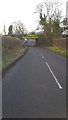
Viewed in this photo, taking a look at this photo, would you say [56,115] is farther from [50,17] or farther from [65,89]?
[50,17]

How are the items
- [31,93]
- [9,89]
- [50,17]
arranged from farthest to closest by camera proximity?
[50,17] → [9,89] → [31,93]

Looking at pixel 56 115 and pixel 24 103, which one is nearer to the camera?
pixel 56 115

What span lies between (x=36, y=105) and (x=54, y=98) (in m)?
1.34

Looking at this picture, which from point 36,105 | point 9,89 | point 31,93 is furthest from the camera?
point 9,89

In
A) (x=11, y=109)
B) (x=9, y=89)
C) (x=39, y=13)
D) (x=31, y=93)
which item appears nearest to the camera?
(x=11, y=109)

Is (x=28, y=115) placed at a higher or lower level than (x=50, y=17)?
lower

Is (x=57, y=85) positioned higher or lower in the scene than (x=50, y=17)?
lower

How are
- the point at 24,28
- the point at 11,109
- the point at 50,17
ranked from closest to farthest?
the point at 11,109
the point at 50,17
the point at 24,28

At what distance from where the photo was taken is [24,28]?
496 feet

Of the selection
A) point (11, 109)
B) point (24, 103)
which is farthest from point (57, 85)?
point (11, 109)

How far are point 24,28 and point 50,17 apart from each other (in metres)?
62.1

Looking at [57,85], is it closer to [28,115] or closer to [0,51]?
[28,115]

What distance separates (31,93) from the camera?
1198 centimetres

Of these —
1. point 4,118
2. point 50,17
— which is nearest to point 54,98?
point 4,118
